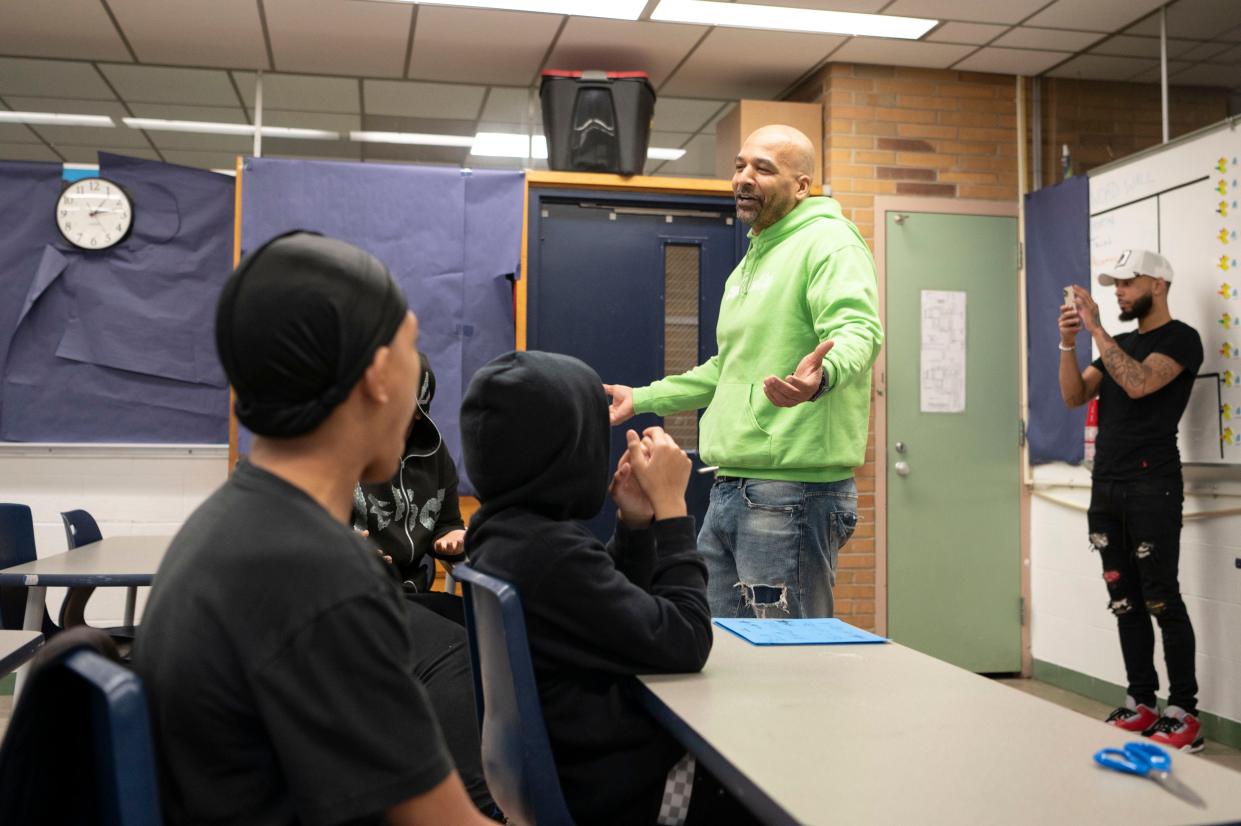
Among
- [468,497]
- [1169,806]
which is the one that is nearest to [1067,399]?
[468,497]

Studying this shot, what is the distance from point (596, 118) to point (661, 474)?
338 centimetres

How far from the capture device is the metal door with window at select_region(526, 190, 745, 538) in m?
4.66

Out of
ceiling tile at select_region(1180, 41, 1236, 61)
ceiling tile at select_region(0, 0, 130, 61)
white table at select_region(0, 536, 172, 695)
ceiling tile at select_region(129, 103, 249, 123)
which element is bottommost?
white table at select_region(0, 536, 172, 695)

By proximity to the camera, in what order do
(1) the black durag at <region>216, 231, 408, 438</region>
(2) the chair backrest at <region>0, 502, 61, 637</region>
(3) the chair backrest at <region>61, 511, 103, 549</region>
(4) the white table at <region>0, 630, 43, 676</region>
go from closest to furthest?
(1) the black durag at <region>216, 231, 408, 438</region> → (4) the white table at <region>0, 630, 43, 676</region> → (2) the chair backrest at <region>0, 502, 61, 637</region> → (3) the chair backrest at <region>61, 511, 103, 549</region>

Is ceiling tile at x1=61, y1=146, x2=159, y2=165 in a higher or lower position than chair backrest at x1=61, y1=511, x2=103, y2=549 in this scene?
higher

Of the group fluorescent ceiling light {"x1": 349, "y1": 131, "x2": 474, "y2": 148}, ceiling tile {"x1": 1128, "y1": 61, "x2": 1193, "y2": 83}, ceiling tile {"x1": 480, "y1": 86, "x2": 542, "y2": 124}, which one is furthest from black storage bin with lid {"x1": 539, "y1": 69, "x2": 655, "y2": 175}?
ceiling tile {"x1": 1128, "y1": 61, "x2": 1193, "y2": 83}

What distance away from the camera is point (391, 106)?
580cm

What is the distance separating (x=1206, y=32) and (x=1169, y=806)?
444cm

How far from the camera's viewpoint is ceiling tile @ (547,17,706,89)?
444 centimetres

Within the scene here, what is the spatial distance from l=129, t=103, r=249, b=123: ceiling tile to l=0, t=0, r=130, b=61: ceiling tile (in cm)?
88

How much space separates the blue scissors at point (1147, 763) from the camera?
36.8 inches

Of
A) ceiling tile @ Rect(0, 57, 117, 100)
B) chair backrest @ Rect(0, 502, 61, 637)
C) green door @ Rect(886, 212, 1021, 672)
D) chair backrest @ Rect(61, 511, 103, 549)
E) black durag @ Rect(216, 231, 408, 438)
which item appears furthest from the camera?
ceiling tile @ Rect(0, 57, 117, 100)

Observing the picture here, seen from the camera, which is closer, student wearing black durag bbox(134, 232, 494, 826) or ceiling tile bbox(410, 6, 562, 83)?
student wearing black durag bbox(134, 232, 494, 826)

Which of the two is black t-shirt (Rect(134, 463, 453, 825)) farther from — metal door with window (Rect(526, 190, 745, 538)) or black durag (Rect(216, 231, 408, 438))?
metal door with window (Rect(526, 190, 745, 538))
